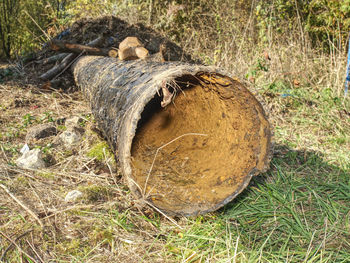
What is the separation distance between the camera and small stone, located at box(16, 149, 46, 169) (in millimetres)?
2549

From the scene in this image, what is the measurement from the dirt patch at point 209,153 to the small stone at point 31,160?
0.87m

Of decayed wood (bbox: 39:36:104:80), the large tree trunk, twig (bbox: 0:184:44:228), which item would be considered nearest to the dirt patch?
the large tree trunk

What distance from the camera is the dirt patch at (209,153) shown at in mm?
1965

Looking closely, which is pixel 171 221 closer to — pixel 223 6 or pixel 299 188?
pixel 299 188

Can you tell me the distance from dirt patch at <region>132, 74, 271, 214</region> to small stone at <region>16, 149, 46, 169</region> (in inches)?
34.2

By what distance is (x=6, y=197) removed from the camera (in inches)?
81.1

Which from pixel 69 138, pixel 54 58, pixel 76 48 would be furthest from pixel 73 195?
pixel 54 58

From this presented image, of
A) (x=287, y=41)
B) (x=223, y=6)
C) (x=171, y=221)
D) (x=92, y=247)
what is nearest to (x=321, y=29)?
(x=287, y=41)

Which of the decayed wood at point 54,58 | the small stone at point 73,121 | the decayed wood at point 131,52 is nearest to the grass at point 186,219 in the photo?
the small stone at point 73,121

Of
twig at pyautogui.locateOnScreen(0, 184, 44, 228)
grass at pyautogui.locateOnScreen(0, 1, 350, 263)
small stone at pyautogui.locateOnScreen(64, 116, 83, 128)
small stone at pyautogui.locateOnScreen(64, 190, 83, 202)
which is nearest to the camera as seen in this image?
grass at pyautogui.locateOnScreen(0, 1, 350, 263)

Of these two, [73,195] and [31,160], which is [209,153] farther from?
[31,160]

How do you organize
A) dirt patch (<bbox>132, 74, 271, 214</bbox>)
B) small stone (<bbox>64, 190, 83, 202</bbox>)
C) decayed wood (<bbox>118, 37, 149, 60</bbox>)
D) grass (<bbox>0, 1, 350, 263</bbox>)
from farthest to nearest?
decayed wood (<bbox>118, 37, 149, 60</bbox>), small stone (<bbox>64, 190, 83, 202</bbox>), dirt patch (<bbox>132, 74, 271, 214</bbox>), grass (<bbox>0, 1, 350, 263</bbox>)

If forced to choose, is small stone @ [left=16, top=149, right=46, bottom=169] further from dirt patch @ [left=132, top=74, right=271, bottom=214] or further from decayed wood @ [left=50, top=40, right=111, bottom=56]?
decayed wood @ [left=50, top=40, right=111, bottom=56]

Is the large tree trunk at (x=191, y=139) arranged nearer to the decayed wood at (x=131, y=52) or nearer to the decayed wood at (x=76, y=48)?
the decayed wood at (x=131, y=52)
